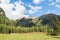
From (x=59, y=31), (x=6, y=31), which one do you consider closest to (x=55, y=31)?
(x=59, y=31)

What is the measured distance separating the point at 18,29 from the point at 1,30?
32.7 feet

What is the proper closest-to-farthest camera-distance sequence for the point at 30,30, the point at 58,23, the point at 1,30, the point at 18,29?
the point at 58,23 < the point at 1,30 < the point at 18,29 < the point at 30,30

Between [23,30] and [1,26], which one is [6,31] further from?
[23,30]

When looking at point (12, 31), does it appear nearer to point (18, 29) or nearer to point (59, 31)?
point (18, 29)

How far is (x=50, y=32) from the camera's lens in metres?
68.2

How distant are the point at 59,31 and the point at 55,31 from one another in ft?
10.6

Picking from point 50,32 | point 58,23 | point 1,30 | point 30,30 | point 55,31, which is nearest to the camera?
point 58,23

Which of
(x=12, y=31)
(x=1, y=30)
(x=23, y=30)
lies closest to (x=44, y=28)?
(x=23, y=30)

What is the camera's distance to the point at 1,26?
7656cm

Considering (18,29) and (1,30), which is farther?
(18,29)

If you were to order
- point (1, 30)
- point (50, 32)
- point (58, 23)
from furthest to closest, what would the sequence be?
point (1, 30) → point (50, 32) → point (58, 23)

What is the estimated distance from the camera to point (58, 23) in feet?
189

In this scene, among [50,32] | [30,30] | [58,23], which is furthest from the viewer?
[30,30]

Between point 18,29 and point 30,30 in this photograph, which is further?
point 30,30
